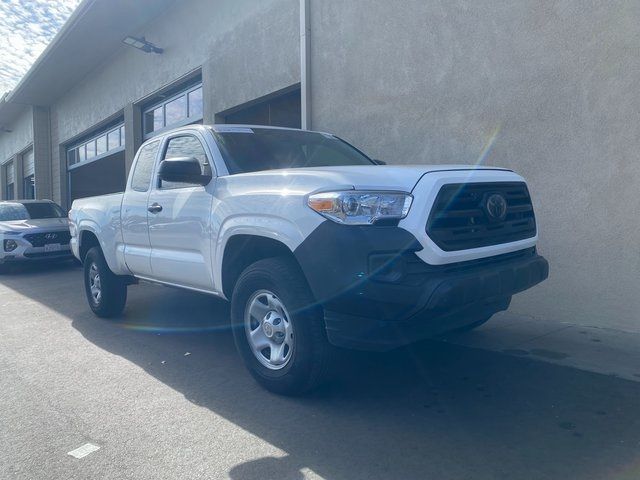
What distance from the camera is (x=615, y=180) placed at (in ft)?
17.2

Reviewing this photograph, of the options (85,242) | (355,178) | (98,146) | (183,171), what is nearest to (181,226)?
(183,171)

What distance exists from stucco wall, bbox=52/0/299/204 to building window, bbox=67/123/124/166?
0.93 m

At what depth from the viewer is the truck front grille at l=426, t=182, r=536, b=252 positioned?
3.46 metres

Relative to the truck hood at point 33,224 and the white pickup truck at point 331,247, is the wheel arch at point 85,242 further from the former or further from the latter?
the truck hood at point 33,224

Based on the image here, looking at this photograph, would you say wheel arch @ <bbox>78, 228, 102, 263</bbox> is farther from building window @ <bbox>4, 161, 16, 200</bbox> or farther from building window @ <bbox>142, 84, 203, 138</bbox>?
building window @ <bbox>4, 161, 16, 200</bbox>

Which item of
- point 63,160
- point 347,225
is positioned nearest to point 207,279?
point 347,225

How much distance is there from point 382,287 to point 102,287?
4369mm

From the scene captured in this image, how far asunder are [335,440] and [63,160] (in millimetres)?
22719

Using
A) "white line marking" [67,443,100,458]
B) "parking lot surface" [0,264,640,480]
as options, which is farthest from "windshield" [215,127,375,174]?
"white line marking" [67,443,100,458]

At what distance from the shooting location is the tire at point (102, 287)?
648 cm

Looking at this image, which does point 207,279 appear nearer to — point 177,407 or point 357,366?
point 177,407

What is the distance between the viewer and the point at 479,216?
3729 mm

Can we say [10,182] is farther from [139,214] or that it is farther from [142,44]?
[139,214]

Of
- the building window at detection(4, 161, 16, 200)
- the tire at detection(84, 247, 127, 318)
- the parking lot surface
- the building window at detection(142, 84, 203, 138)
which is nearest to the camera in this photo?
the parking lot surface
